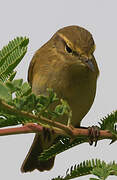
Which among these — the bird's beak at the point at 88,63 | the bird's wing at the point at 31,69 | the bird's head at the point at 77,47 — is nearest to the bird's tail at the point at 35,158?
the bird's wing at the point at 31,69

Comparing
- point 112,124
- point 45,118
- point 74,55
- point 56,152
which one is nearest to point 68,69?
point 74,55

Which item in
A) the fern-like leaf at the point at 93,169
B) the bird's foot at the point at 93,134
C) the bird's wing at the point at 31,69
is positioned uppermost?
the bird's wing at the point at 31,69

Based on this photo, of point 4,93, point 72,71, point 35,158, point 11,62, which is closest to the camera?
point 4,93

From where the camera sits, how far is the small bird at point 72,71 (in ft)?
16.1

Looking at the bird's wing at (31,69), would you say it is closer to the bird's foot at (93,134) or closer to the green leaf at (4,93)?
the bird's foot at (93,134)

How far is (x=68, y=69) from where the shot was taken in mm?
5109

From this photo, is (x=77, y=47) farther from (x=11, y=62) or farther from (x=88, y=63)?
(x=11, y=62)

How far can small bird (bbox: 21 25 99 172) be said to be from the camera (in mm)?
4895

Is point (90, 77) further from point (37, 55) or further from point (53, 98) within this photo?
point (53, 98)

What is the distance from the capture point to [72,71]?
5074 mm

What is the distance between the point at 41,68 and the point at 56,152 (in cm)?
183

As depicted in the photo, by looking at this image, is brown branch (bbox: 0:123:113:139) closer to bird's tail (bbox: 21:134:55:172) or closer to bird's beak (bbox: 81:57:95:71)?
bird's beak (bbox: 81:57:95:71)

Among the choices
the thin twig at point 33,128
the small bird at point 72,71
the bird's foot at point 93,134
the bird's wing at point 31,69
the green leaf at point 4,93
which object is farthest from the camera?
the bird's wing at point 31,69

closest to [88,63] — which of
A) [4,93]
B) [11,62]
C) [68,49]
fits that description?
[68,49]
